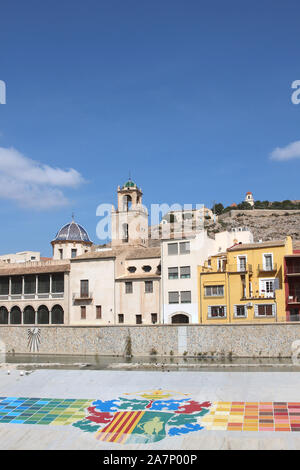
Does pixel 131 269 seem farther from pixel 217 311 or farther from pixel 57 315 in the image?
pixel 217 311

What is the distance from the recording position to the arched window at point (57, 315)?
5412 centimetres

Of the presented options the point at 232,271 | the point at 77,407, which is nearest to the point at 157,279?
the point at 232,271

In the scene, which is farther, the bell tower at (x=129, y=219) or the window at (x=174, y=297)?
the bell tower at (x=129, y=219)

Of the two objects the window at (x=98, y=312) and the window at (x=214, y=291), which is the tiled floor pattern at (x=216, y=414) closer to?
the window at (x=214, y=291)

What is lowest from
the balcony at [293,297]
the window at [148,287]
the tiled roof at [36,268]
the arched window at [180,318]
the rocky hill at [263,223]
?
the arched window at [180,318]

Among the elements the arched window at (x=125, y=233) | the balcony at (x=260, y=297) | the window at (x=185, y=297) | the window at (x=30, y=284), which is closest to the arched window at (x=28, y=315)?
the window at (x=30, y=284)

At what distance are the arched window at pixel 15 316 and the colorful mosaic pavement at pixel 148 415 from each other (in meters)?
31.9

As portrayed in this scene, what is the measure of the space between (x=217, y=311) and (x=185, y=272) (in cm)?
500

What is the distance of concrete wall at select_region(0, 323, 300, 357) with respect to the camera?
130 ft

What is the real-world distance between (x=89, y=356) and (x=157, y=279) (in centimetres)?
1004

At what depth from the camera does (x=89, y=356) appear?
150ft

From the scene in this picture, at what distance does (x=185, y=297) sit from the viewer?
4834 cm

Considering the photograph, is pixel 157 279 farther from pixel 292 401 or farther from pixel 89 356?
pixel 292 401
